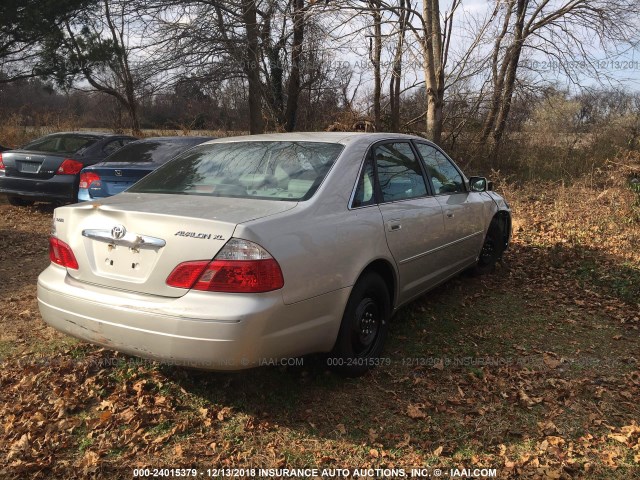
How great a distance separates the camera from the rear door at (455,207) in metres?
4.49

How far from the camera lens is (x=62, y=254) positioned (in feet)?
9.98

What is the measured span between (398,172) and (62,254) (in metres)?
2.47

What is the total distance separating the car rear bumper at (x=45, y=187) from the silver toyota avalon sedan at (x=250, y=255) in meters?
5.18

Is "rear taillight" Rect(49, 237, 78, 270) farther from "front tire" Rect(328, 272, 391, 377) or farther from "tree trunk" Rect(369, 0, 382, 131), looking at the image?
"tree trunk" Rect(369, 0, 382, 131)

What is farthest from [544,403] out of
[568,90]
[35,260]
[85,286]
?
[568,90]

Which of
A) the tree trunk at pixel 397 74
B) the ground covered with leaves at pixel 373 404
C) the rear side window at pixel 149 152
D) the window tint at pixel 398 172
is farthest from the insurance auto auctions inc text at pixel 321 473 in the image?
the tree trunk at pixel 397 74

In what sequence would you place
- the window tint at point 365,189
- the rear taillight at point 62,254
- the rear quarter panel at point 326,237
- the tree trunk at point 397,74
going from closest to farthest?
1. the rear quarter panel at point 326,237
2. the rear taillight at point 62,254
3. the window tint at point 365,189
4. the tree trunk at point 397,74

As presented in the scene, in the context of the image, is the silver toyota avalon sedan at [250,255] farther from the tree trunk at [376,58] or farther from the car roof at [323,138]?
the tree trunk at [376,58]

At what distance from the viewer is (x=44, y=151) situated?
862 cm

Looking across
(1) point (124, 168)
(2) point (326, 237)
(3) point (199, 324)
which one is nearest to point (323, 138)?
(2) point (326, 237)

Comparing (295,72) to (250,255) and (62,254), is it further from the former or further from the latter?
(250,255)

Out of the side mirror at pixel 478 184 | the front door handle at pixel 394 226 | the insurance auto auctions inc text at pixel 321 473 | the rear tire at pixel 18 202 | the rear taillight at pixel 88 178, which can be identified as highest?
the rear taillight at pixel 88 178

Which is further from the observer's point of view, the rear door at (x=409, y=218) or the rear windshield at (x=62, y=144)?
the rear windshield at (x=62, y=144)

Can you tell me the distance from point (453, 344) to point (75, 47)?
61.4 feet
